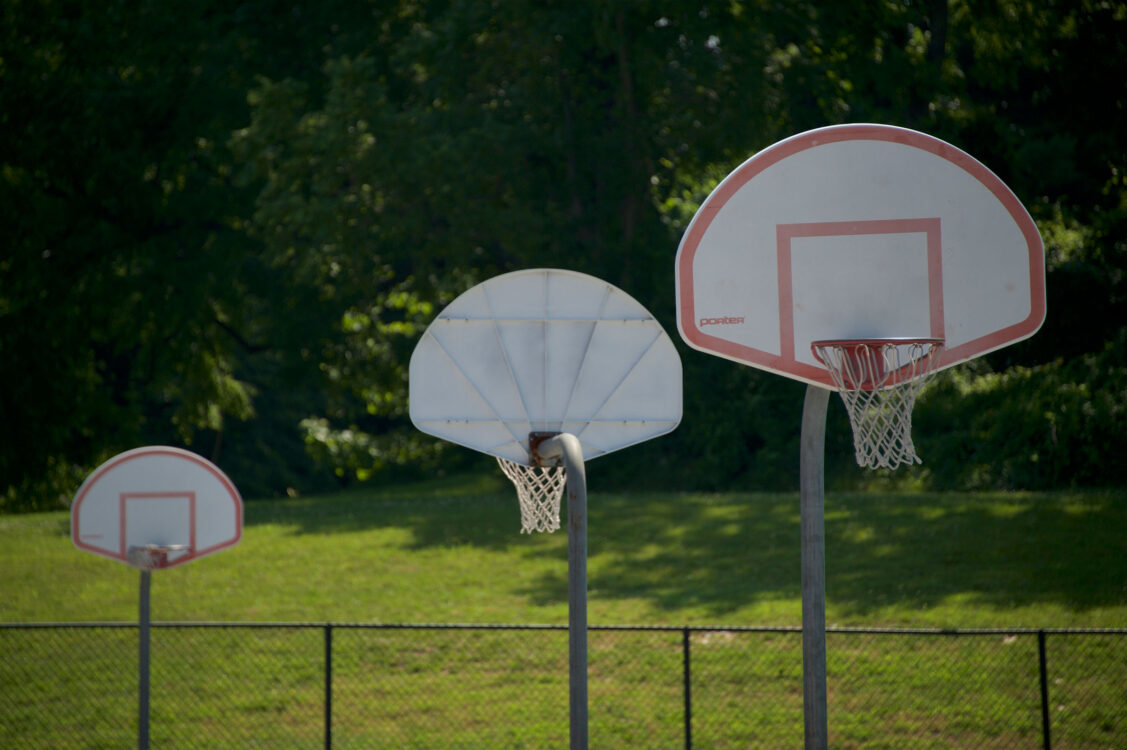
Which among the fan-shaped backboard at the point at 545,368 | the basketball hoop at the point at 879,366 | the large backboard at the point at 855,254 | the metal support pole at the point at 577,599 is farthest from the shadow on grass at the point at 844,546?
the large backboard at the point at 855,254

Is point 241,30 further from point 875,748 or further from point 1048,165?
point 875,748

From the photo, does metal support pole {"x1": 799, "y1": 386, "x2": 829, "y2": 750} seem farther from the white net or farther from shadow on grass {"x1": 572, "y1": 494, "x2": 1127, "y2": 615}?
shadow on grass {"x1": 572, "y1": 494, "x2": 1127, "y2": 615}

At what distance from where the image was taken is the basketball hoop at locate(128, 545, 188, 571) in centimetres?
876

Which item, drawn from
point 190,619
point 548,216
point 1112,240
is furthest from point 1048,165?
point 190,619

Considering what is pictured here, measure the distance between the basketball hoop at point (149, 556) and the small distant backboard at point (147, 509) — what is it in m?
0.09

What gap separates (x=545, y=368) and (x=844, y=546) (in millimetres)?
9756

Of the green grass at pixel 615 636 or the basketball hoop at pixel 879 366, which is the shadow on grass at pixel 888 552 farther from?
the basketball hoop at pixel 879 366

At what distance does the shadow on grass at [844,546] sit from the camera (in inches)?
507

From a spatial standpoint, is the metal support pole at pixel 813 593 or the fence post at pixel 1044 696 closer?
the metal support pole at pixel 813 593

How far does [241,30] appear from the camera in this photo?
85.5ft

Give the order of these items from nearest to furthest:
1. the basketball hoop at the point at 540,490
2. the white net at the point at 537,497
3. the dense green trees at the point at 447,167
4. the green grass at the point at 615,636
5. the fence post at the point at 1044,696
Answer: the basketball hoop at the point at 540,490, the white net at the point at 537,497, the fence post at the point at 1044,696, the green grass at the point at 615,636, the dense green trees at the point at 447,167

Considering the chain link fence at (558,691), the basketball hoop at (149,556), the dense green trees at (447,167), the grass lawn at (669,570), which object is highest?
the dense green trees at (447,167)

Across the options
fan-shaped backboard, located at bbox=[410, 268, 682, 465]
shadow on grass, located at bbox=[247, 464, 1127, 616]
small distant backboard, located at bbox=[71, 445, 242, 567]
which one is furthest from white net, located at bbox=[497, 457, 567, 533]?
shadow on grass, located at bbox=[247, 464, 1127, 616]

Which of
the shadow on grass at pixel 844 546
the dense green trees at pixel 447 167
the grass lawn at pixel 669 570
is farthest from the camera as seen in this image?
the dense green trees at pixel 447 167
